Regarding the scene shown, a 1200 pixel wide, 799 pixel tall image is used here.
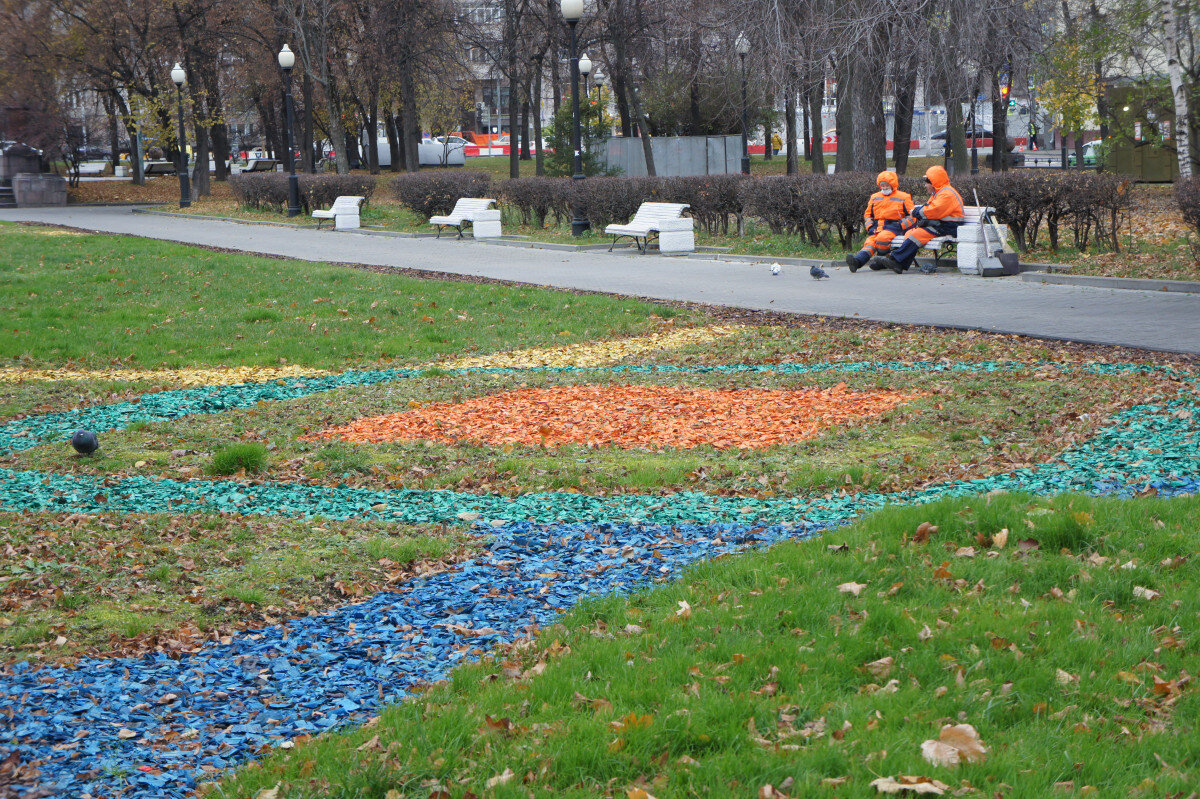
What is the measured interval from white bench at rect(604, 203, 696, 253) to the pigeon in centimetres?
1390

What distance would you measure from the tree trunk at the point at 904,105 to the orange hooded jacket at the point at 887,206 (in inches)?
162

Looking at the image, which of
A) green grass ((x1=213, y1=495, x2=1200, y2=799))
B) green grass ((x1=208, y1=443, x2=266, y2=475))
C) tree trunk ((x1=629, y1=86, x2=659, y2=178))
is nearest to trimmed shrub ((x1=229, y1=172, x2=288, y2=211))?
tree trunk ((x1=629, y1=86, x2=659, y2=178))

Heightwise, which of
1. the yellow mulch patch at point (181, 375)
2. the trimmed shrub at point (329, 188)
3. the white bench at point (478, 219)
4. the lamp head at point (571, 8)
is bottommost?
the yellow mulch patch at point (181, 375)

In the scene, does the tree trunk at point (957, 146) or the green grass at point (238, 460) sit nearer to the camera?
the green grass at point (238, 460)

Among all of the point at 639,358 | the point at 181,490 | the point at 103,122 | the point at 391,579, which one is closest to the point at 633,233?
the point at 639,358

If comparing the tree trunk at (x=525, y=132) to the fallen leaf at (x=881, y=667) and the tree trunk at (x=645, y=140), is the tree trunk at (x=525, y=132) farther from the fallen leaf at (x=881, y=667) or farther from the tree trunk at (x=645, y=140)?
the fallen leaf at (x=881, y=667)

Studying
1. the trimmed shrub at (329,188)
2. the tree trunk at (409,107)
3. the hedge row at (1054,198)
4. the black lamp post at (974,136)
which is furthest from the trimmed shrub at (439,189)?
the tree trunk at (409,107)

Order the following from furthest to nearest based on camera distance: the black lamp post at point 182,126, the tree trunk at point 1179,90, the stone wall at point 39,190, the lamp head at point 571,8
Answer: the stone wall at point 39,190 → the black lamp post at point 182,126 → the lamp head at point 571,8 → the tree trunk at point 1179,90

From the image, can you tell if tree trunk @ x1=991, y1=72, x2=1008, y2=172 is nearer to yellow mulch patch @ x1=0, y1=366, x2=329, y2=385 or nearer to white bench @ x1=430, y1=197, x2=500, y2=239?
white bench @ x1=430, y1=197, x2=500, y2=239

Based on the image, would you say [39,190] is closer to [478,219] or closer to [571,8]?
[478,219]

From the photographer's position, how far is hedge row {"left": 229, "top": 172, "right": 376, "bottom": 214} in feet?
101

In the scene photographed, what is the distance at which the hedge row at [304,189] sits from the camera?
30.8 m

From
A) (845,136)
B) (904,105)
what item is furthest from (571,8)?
(845,136)

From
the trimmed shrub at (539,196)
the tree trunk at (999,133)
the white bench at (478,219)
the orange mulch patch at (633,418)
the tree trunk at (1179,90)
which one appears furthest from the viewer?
the tree trunk at (999,133)
